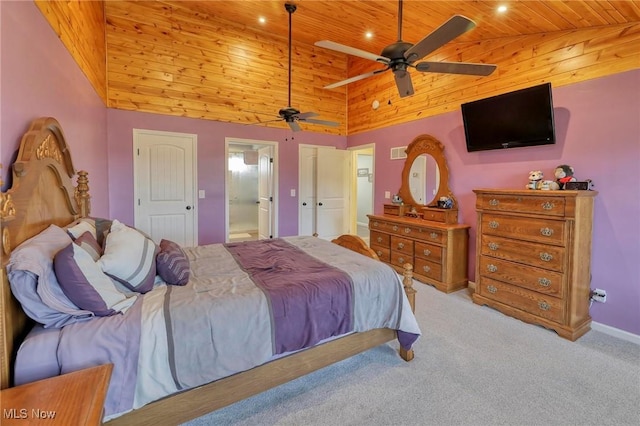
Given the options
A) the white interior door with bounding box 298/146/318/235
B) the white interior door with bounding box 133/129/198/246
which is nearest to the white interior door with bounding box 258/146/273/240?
the white interior door with bounding box 298/146/318/235

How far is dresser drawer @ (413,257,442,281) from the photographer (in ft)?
12.5

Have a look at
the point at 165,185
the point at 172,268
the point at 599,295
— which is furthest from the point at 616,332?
the point at 165,185

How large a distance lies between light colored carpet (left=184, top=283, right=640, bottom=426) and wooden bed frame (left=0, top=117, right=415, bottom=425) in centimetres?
19

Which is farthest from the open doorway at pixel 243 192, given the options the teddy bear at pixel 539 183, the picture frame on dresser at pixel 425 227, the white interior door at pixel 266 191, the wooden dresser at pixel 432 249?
the teddy bear at pixel 539 183

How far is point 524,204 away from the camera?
9.45 ft

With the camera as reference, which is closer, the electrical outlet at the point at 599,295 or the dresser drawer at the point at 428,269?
the electrical outlet at the point at 599,295

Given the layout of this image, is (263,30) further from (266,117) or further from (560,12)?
(560,12)

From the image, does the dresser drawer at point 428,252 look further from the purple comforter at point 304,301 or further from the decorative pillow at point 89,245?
the decorative pillow at point 89,245

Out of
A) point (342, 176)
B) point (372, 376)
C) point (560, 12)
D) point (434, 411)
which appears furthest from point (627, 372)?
point (342, 176)

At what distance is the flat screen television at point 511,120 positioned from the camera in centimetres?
295

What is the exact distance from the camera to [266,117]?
5.34 metres

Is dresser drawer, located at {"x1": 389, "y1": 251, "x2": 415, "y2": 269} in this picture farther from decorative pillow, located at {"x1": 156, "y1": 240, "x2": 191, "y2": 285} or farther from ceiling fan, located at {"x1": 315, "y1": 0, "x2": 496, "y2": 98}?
decorative pillow, located at {"x1": 156, "y1": 240, "x2": 191, "y2": 285}

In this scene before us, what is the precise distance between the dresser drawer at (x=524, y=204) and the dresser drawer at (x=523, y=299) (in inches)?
30.9

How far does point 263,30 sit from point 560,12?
4.18 metres
